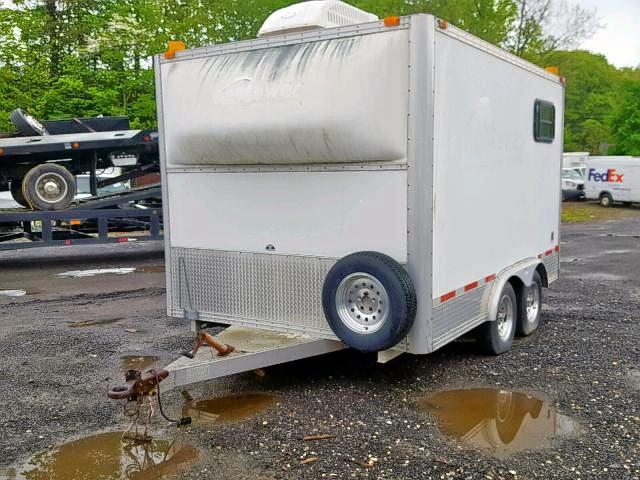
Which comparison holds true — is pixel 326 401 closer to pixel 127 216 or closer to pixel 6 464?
pixel 6 464

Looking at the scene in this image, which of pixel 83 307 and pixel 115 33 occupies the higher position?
pixel 115 33

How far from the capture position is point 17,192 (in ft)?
40.8

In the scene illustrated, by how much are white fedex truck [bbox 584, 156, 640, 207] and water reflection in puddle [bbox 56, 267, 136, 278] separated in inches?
822

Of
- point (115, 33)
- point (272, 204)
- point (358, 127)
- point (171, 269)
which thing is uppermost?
point (115, 33)

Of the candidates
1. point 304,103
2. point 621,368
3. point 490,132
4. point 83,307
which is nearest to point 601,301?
point 621,368

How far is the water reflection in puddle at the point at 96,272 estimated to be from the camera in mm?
11344

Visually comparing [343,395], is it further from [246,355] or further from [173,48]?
[173,48]

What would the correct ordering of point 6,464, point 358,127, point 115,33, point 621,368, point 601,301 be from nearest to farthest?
point 6,464 → point 358,127 → point 621,368 → point 601,301 → point 115,33

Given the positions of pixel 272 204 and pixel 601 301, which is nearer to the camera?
pixel 272 204

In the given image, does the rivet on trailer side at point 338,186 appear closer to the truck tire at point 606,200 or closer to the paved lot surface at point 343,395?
the paved lot surface at point 343,395

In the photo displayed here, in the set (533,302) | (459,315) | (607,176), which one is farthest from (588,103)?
(459,315)

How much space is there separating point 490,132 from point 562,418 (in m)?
2.44

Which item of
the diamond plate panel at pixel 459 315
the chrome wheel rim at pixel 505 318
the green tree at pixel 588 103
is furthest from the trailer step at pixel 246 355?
the green tree at pixel 588 103

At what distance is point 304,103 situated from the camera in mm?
4891
